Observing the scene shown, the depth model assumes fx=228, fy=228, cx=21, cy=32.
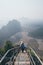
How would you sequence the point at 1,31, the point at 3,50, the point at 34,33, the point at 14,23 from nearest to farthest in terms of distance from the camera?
the point at 3,50, the point at 34,33, the point at 1,31, the point at 14,23

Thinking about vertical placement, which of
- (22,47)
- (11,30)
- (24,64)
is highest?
(11,30)

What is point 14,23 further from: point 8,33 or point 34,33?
point 34,33

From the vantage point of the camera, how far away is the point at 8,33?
53.5 meters

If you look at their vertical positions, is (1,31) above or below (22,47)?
above

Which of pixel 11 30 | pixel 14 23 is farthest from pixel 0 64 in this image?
Answer: pixel 14 23

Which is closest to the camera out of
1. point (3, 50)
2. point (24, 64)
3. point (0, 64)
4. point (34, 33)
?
point (24, 64)

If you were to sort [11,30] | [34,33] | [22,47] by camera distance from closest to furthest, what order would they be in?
[22,47] < [34,33] < [11,30]

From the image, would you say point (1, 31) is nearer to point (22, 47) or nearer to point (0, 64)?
point (22, 47)

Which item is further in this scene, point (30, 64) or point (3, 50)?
point (3, 50)

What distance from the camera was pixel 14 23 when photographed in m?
61.7

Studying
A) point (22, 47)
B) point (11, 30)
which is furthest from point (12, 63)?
point (11, 30)

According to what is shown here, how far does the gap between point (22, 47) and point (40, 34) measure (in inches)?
1158

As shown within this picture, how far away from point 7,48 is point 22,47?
3.81m

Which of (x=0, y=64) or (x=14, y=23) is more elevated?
(x=14, y=23)
